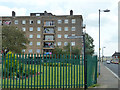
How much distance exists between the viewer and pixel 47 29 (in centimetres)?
7331

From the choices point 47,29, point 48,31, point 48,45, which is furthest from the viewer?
point 47,29

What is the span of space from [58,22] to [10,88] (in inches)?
2473

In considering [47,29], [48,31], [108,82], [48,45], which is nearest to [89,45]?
[48,45]

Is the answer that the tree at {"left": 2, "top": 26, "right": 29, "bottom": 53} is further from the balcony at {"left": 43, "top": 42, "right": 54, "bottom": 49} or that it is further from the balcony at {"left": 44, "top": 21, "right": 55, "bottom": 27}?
the balcony at {"left": 44, "top": 21, "right": 55, "bottom": 27}

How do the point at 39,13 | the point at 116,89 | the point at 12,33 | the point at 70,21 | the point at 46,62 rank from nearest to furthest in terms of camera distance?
1. the point at 46,62
2. the point at 116,89
3. the point at 12,33
4. the point at 70,21
5. the point at 39,13

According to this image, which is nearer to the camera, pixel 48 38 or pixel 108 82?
pixel 108 82

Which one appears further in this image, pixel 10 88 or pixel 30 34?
pixel 30 34

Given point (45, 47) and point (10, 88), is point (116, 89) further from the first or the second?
point (45, 47)

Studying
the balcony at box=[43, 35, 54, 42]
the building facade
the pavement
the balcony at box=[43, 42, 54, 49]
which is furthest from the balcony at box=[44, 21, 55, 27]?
the pavement

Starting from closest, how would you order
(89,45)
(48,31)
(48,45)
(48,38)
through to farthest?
(48,45) → (48,38) → (48,31) → (89,45)

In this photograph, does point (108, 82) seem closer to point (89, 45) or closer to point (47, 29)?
point (47, 29)

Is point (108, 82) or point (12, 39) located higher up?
point (12, 39)

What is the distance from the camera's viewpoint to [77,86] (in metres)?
10.9

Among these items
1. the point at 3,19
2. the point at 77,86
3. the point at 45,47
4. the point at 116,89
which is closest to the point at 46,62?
the point at 77,86
